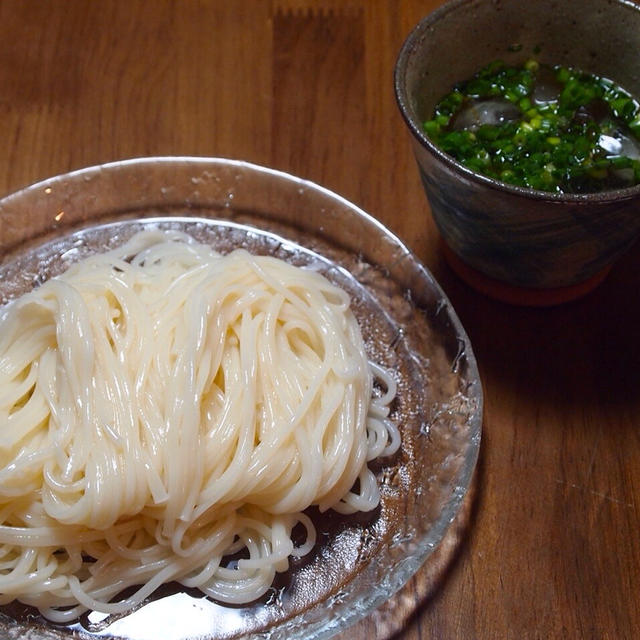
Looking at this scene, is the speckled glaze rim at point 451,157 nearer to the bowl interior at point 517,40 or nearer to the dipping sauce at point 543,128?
the bowl interior at point 517,40

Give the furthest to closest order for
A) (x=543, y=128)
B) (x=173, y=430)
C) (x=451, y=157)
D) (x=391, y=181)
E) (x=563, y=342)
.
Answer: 1. (x=391, y=181)
2. (x=563, y=342)
3. (x=543, y=128)
4. (x=451, y=157)
5. (x=173, y=430)

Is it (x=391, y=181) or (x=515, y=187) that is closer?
(x=515, y=187)

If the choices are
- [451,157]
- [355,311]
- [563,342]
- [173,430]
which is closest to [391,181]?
[355,311]

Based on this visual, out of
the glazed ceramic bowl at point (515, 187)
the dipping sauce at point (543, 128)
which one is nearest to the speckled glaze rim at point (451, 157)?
the glazed ceramic bowl at point (515, 187)

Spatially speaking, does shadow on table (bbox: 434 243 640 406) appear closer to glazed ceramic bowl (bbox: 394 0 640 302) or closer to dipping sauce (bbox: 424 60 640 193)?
glazed ceramic bowl (bbox: 394 0 640 302)

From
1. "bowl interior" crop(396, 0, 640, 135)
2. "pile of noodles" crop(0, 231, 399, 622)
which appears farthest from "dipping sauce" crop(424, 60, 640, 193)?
"pile of noodles" crop(0, 231, 399, 622)

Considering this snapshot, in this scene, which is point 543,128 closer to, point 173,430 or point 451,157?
point 451,157
